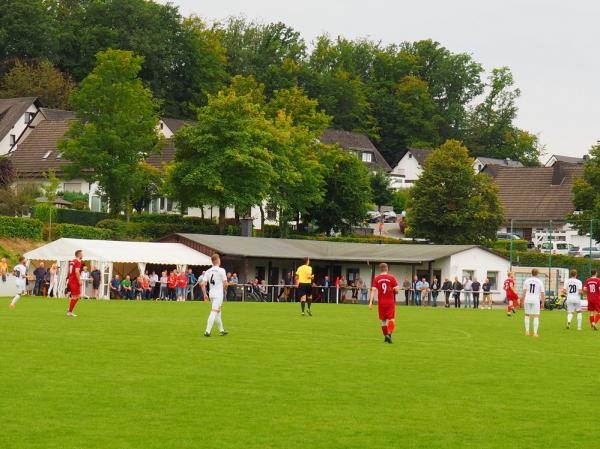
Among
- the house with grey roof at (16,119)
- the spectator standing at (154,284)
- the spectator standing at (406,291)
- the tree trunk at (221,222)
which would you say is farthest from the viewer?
the house with grey roof at (16,119)

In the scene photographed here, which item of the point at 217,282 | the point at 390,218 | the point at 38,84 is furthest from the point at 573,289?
the point at 38,84

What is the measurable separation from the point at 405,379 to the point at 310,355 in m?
4.19

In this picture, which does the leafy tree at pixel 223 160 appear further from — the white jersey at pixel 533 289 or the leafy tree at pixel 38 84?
the white jersey at pixel 533 289

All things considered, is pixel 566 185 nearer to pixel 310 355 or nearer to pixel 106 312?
pixel 106 312

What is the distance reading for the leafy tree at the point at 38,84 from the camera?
10644 centimetres

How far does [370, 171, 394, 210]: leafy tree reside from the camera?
374 feet

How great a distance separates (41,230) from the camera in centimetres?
6681

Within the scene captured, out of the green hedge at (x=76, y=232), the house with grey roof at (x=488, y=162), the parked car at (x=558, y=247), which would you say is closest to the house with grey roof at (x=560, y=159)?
the house with grey roof at (x=488, y=162)

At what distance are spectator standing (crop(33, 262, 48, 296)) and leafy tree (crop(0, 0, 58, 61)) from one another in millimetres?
56090

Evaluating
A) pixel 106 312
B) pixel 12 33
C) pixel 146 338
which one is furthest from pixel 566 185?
pixel 146 338

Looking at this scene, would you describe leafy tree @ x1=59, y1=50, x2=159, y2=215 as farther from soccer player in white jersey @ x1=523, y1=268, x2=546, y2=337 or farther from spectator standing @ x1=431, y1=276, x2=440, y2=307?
soccer player in white jersey @ x1=523, y1=268, x2=546, y2=337

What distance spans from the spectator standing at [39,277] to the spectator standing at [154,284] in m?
5.79

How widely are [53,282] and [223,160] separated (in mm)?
23138

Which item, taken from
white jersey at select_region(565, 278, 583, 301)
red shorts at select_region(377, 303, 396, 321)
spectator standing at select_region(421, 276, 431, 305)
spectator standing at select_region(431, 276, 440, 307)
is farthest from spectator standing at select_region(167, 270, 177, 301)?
red shorts at select_region(377, 303, 396, 321)
